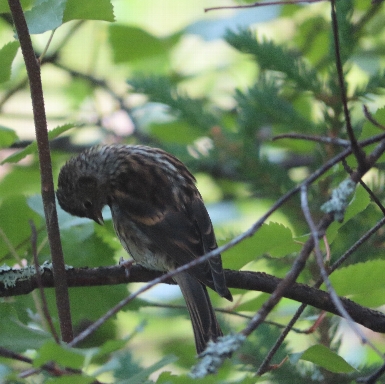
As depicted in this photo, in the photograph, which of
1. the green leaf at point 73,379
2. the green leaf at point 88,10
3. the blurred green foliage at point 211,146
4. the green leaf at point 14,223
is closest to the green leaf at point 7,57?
the blurred green foliage at point 211,146

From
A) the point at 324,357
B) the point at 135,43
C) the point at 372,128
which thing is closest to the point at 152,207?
the point at 135,43

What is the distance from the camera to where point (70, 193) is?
9.86 feet

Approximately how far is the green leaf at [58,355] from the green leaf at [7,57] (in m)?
0.97

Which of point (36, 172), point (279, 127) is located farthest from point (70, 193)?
point (279, 127)

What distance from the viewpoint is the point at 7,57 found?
1.72 meters

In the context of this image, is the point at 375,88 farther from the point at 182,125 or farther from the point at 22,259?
the point at 22,259

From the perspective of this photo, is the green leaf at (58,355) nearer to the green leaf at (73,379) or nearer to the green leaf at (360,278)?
the green leaf at (73,379)

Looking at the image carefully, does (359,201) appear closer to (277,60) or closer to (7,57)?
(7,57)

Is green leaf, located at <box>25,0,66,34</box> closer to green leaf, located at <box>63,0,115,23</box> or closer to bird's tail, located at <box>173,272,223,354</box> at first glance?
green leaf, located at <box>63,0,115,23</box>

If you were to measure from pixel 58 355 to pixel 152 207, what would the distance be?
1.83 m

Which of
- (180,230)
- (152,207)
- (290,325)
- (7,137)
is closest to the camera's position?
(290,325)

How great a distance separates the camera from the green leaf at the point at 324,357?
4.61 feet

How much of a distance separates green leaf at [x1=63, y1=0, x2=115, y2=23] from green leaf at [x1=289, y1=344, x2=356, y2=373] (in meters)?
1.00

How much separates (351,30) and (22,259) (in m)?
1.75
